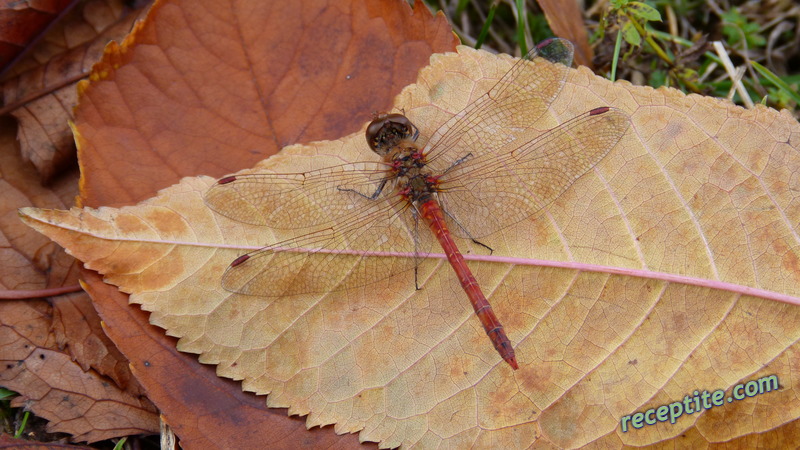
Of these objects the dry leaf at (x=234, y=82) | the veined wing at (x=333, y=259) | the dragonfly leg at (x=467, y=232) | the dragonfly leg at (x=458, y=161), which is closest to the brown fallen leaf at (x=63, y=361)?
the dry leaf at (x=234, y=82)

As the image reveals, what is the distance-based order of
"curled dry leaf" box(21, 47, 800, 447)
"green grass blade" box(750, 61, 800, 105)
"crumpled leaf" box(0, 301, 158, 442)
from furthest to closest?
"green grass blade" box(750, 61, 800, 105) → "crumpled leaf" box(0, 301, 158, 442) → "curled dry leaf" box(21, 47, 800, 447)

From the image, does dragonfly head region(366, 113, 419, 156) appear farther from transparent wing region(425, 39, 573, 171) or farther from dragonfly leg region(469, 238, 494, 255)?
dragonfly leg region(469, 238, 494, 255)

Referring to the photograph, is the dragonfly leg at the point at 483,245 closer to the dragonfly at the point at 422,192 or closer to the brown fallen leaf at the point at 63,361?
the dragonfly at the point at 422,192

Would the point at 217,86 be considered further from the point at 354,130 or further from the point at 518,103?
the point at 518,103

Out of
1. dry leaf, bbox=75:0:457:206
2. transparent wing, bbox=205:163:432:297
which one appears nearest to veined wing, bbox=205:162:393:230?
transparent wing, bbox=205:163:432:297

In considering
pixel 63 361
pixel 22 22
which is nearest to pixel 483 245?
pixel 63 361

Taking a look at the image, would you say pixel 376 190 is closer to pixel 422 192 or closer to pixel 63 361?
pixel 422 192

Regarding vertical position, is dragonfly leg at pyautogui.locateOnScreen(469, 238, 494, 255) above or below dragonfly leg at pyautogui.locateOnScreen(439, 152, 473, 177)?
below

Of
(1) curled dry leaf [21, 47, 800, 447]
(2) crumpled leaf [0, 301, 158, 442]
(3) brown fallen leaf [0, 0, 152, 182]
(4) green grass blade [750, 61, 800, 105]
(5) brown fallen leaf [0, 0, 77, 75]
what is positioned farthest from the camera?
(4) green grass blade [750, 61, 800, 105]
